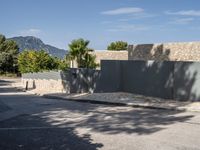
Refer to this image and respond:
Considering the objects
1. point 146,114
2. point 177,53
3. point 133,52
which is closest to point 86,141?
point 146,114

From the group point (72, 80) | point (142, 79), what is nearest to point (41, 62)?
point (72, 80)

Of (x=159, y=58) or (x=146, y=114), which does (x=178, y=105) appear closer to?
(x=146, y=114)

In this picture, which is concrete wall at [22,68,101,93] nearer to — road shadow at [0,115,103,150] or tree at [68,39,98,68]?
tree at [68,39,98,68]

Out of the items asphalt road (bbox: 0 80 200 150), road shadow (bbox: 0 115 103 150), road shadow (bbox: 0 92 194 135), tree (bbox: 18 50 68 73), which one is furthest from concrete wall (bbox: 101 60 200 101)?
tree (bbox: 18 50 68 73)

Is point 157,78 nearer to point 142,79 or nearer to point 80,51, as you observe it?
point 142,79

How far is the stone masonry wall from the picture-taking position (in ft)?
93.8

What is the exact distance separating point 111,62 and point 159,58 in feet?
14.8

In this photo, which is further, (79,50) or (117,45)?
(117,45)

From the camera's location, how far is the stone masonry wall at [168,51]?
93.8 feet

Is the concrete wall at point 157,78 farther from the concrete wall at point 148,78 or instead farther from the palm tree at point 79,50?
the palm tree at point 79,50

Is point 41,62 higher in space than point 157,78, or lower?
higher

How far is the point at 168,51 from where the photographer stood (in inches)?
1204

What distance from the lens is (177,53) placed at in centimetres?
2978

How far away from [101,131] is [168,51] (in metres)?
18.9
